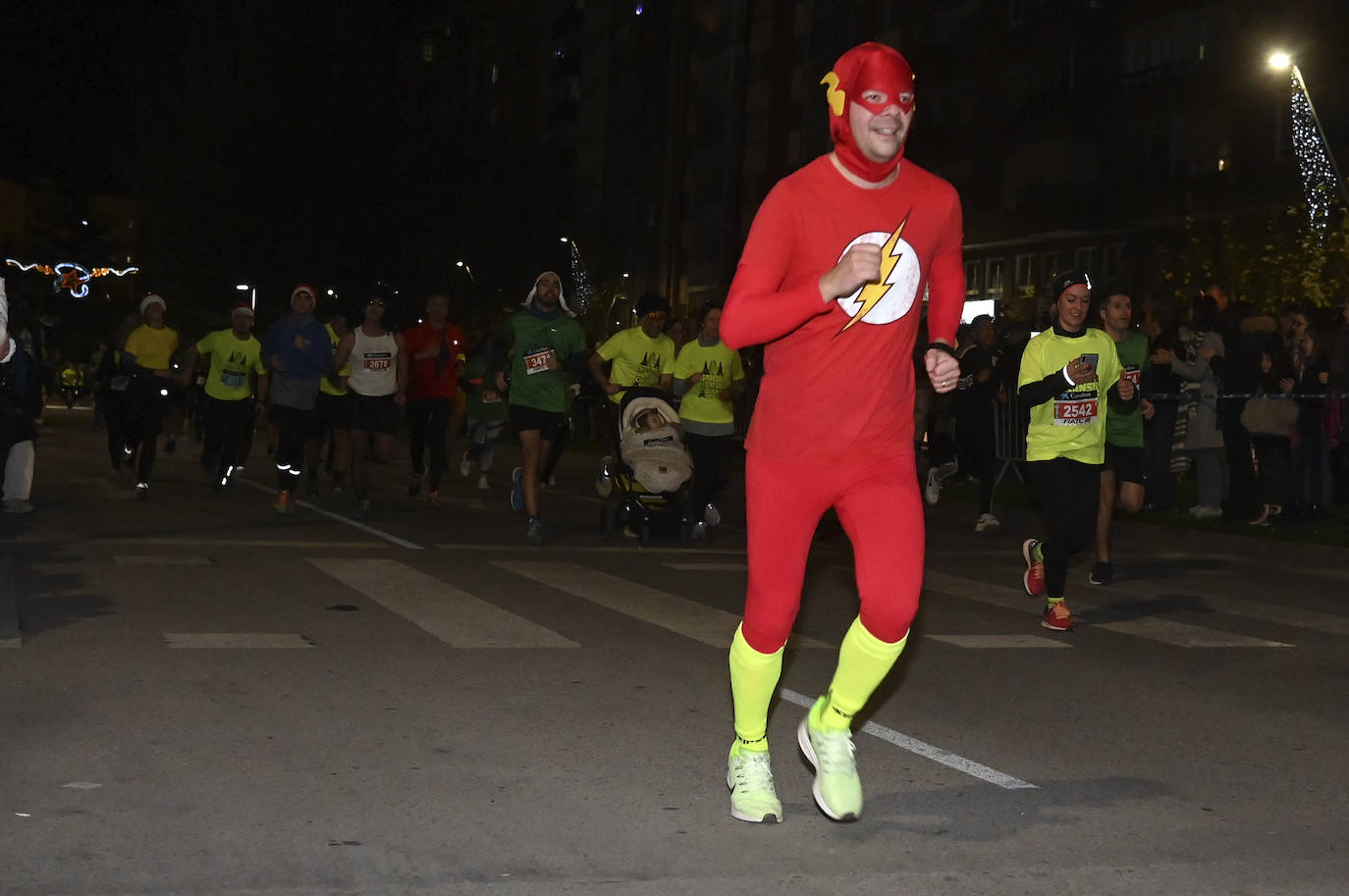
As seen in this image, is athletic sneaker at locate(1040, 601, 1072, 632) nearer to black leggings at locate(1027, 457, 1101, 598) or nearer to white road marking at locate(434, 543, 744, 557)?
black leggings at locate(1027, 457, 1101, 598)

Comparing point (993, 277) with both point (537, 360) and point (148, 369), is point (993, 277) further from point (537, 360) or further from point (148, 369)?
point (537, 360)

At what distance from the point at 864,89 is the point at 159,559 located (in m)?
8.12

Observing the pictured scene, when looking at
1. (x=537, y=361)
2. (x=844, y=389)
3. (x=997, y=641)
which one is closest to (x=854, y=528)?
(x=844, y=389)

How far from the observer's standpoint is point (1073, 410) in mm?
10164

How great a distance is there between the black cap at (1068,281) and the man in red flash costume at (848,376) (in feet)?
16.1

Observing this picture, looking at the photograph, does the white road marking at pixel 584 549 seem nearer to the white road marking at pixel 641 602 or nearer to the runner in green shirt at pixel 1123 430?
the white road marking at pixel 641 602

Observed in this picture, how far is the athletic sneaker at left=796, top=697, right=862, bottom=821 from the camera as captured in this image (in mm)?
5262

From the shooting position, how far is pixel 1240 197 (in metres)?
45.8

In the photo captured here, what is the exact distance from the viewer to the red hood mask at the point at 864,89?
5133 mm

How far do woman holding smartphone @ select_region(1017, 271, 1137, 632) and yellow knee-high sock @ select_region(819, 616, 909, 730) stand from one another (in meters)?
4.88

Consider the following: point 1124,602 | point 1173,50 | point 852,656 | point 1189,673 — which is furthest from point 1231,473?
point 1173,50

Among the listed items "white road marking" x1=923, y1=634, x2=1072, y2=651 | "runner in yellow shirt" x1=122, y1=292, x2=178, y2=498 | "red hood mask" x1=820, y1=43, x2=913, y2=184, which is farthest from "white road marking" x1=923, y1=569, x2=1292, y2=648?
"runner in yellow shirt" x1=122, y1=292, x2=178, y2=498

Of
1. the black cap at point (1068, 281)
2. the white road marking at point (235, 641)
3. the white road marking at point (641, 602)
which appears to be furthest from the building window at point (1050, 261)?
the white road marking at point (235, 641)

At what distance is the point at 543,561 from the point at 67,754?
7134 millimetres
